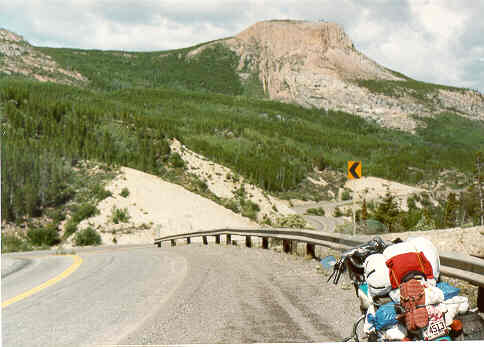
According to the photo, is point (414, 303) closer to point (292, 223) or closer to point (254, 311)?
point (254, 311)

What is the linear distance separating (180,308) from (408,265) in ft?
12.6

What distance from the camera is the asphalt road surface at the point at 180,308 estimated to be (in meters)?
5.18

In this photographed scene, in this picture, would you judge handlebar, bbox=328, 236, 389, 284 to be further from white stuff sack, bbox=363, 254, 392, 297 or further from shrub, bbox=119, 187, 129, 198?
shrub, bbox=119, 187, 129, 198

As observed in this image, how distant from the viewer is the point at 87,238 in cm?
4216

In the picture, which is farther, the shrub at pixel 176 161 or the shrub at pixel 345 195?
the shrub at pixel 345 195

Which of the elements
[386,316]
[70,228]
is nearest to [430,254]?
[386,316]

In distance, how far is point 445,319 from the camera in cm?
350

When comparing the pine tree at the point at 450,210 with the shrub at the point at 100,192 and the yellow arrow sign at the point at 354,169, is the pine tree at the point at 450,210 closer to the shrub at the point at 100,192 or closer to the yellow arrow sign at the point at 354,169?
the shrub at the point at 100,192

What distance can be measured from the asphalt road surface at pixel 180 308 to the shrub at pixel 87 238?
33.0 m

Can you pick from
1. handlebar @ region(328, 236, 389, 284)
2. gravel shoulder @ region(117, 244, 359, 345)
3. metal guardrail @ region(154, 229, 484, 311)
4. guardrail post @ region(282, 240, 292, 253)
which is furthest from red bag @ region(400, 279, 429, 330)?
guardrail post @ region(282, 240, 292, 253)

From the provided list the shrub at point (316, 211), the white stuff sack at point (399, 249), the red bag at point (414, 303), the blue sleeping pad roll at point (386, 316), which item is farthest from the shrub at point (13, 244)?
the shrub at point (316, 211)

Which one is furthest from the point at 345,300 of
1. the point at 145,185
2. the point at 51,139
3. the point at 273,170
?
the point at 273,170

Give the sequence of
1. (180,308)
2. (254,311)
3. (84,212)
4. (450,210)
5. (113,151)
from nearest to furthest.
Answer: (254,311)
(180,308)
(84,212)
(113,151)
(450,210)

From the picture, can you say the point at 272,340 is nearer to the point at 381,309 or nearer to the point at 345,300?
the point at 381,309
